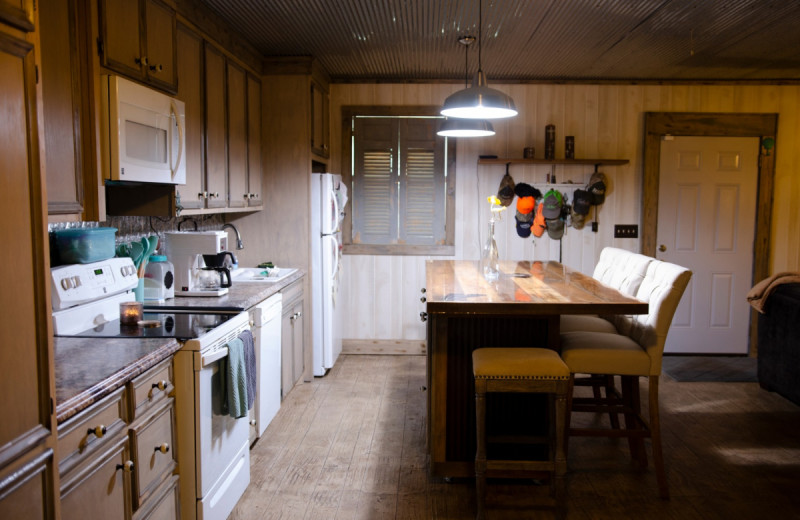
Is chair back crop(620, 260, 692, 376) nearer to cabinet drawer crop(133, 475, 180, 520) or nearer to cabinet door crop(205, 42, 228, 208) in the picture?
cabinet drawer crop(133, 475, 180, 520)

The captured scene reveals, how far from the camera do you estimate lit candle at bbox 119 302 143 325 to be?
98.3 inches

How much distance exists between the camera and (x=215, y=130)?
3570 mm

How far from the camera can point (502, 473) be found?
9.11 feet

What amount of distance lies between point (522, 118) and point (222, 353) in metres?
3.84

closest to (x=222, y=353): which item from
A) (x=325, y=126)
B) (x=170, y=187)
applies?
(x=170, y=187)

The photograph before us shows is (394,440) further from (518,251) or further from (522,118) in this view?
(522,118)

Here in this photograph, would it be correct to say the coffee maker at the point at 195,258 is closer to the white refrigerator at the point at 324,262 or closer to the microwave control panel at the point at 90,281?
the microwave control panel at the point at 90,281

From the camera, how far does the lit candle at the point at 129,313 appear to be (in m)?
2.50

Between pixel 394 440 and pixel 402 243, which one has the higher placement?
pixel 402 243

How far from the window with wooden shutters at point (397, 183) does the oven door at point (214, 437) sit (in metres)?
2.96

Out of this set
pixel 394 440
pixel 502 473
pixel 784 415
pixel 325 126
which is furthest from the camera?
pixel 325 126

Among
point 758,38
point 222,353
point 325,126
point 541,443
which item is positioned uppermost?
point 758,38

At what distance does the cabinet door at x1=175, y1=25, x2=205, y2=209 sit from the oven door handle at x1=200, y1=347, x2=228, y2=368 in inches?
36.0

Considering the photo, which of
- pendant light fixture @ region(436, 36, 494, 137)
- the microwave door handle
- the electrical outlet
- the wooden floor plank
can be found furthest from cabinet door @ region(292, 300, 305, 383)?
the electrical outlet
